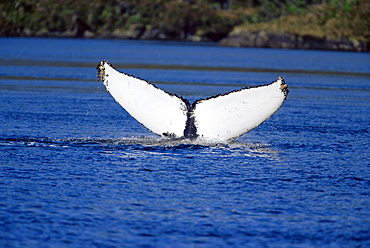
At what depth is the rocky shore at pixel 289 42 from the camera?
14712 cm

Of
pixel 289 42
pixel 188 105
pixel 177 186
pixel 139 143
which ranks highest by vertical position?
pixel 289 42

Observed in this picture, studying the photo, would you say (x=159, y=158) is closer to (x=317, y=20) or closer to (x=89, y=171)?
(x=89, y=171)

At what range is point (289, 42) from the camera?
156125 mm

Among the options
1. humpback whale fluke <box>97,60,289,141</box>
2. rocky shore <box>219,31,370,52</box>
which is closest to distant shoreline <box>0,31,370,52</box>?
rocky shore <box>219,31,370,52</box>

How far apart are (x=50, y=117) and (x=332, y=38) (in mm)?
133920

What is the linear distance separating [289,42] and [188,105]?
479ft

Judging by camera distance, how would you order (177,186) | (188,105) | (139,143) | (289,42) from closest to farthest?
Result: (177,186) → (188,105) → (139,143) → (289,42)

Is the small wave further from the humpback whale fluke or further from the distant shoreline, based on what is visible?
the distant shoreline

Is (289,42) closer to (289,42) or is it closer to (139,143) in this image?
(289,42)

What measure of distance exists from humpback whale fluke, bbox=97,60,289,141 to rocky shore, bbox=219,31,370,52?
137m

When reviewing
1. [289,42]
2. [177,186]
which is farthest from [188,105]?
[289,42]

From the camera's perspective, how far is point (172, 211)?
10805 mm

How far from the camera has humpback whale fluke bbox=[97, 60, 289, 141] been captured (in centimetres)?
1323

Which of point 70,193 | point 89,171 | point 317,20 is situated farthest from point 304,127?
point 317,20
